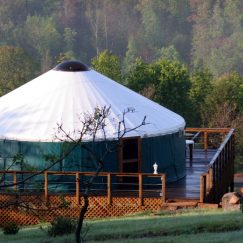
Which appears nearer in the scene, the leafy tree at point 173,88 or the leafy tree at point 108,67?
the leafy tree at point 173,88

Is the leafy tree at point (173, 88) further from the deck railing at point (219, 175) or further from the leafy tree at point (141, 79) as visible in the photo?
the deck railing at point (219, 175)

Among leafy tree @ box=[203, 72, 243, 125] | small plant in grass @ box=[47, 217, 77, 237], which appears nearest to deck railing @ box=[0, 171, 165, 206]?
small plant in grass @ box=[47, 217, 77, 237]

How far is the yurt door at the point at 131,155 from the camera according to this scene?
1616cm

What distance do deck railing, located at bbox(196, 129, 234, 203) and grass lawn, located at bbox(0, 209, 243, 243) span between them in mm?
1700

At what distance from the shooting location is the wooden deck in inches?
598

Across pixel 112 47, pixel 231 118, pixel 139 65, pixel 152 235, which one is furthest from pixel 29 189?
pixel 112 47

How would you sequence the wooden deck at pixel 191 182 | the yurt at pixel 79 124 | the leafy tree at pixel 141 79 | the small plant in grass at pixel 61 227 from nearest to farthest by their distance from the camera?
1. the small plant in grass at pixel 61 227
2. the wooden deck at pixel 191 182
3. the yurt at pixel 79 124
4. the leafy tree at pixel 141 79

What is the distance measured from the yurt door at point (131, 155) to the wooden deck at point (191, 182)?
2.18 feet

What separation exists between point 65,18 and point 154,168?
244 ft

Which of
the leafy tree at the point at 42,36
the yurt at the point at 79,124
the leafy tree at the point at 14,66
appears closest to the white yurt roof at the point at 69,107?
the yurt at the point at 79,124

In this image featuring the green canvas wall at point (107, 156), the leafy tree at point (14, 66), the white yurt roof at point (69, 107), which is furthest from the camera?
the leafy tree at point (14, 66)

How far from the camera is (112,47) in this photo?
85438 millimetres

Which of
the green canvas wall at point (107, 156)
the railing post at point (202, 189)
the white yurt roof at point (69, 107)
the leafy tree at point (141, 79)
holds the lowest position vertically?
the railing post at point (202, 189)

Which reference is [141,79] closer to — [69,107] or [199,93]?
[199,93]
